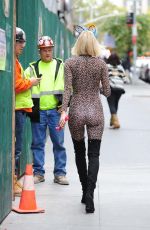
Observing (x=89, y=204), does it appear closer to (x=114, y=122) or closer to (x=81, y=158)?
(x=81, y=158)

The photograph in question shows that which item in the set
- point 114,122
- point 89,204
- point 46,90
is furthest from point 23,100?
point 114,122

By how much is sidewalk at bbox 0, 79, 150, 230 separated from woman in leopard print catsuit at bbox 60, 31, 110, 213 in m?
0.39

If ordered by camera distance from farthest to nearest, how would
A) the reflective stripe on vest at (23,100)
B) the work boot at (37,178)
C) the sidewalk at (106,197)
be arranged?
the work boot at (37,178), the reflective stripe on vest at (23,100), the sidewalk at (106,197)

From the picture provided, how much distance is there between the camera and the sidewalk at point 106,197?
25.9ft

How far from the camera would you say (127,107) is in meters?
26.5

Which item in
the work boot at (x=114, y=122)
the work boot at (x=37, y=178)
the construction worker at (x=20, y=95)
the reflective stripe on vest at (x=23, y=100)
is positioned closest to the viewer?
the construction worker at (x=20, y=95)

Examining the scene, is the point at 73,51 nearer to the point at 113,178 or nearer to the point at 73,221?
the point at 73,221

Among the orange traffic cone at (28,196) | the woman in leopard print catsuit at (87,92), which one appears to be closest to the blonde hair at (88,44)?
the woman in leopard print catsuit at (87,92)

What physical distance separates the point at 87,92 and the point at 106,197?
1.44 meters

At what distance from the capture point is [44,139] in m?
10.4

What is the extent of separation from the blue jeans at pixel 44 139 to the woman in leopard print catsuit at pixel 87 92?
152 centimetres

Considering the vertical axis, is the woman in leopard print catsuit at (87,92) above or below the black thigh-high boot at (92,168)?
above

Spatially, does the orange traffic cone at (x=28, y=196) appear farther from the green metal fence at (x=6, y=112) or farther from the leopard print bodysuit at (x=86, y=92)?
the leopard print bodysuit at (x=86, y=92)

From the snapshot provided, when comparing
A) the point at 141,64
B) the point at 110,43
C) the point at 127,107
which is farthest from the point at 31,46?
the point at 110,43
